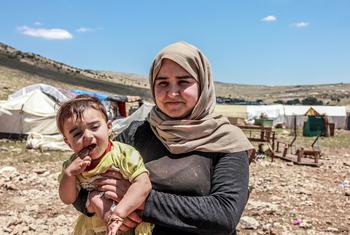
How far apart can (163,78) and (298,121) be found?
3054 centimetres

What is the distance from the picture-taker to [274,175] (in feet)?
31.9

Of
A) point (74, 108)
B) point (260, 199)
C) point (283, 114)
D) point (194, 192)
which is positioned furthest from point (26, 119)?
point (283, 114)

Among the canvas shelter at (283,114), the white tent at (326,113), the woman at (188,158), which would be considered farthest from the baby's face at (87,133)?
the white tent at (326,113)

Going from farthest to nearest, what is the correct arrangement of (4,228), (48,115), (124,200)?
1. (48,115)
2. (4,228)
3. (124,200)

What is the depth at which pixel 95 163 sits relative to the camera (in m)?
1.71

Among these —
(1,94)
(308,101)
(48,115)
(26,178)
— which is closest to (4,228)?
(26,178)

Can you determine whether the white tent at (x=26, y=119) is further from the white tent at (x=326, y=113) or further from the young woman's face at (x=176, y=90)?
the white tent at (x=326, y=113)

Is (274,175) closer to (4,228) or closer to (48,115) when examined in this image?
(4,228)

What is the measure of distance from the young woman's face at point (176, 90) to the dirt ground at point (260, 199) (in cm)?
411

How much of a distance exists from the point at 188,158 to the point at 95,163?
358 millimetres

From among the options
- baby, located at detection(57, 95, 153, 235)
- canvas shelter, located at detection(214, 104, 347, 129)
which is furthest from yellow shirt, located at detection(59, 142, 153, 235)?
canvas shelter, located at detection(214, 104, 347, 129)

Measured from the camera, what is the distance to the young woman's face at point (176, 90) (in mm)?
1701

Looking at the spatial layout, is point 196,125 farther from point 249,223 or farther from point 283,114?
point 283,114

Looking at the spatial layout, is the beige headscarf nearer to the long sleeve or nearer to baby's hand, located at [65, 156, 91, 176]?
the long sleeve
